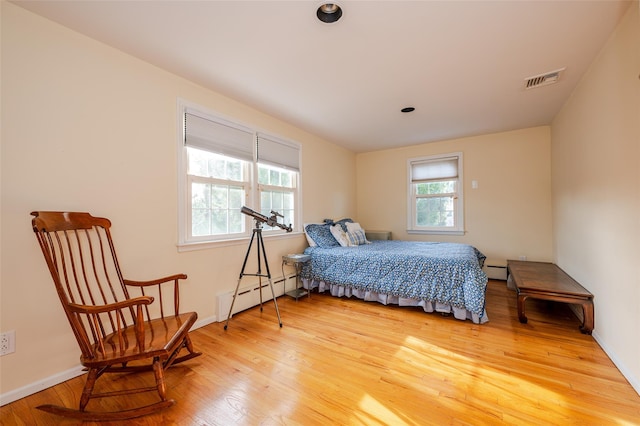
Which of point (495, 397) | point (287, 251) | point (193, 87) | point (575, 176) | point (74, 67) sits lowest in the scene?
point (495, 397)

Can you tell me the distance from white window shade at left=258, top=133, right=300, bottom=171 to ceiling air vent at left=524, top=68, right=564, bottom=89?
2.72 metres

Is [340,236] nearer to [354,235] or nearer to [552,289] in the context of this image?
[354,235]

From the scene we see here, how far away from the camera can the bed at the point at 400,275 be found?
2.69 metres

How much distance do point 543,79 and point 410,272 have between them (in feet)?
7.52

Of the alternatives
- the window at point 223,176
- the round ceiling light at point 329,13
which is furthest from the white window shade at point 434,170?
the round ceiling light at point 329,13

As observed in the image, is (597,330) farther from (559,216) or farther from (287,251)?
(287,251)

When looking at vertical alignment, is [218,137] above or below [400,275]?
above

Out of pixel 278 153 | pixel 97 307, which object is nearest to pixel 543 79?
pixel 278 153

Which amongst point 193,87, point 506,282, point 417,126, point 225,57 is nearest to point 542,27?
point 417,126

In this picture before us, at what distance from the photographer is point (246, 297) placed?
305 cm

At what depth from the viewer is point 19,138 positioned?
162 centimetres

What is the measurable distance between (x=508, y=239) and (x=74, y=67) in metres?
5.43

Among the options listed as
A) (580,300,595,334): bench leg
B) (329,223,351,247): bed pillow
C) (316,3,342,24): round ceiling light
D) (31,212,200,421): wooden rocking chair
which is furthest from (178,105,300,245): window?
(580,300,595,334): bench leg

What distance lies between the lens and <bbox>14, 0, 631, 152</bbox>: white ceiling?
5.43 feet
